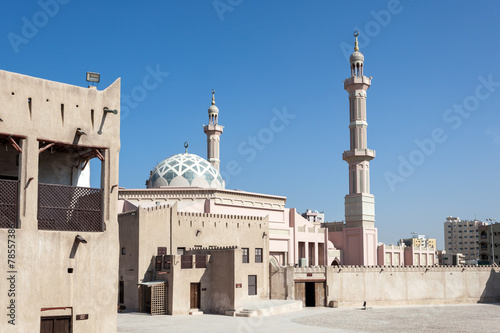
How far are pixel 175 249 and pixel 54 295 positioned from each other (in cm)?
1747

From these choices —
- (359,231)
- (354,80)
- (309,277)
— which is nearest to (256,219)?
(309,277)

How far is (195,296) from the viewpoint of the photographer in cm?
2764

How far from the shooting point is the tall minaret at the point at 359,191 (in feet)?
152

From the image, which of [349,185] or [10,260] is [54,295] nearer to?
[10,260]

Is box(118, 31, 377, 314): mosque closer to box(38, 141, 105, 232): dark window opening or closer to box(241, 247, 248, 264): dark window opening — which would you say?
box(241, 247, 248, 264): dark window opening

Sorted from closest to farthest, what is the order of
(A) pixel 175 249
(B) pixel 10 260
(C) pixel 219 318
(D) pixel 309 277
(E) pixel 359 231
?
1. (B) pixel 10 260
2. (C) pixel 219 318
3. (A) pixel 175 249
4. (D) pixel 309 277
5. (E) pixel 359 231

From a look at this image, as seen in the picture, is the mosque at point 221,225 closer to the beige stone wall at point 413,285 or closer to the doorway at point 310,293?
the doorway at point 310,293

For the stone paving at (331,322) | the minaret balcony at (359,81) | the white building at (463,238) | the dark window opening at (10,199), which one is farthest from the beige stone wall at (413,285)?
the white building at (463,238)

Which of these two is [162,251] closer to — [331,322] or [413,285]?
[331,322]

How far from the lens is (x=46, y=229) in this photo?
12.6 meters

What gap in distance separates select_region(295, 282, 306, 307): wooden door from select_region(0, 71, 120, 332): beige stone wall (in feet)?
67.8

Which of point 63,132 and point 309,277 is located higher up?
point 63,132

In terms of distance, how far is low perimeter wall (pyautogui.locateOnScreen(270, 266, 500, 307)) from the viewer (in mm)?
32938

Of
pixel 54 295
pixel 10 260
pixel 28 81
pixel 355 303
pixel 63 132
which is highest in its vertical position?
pixel 28 81
